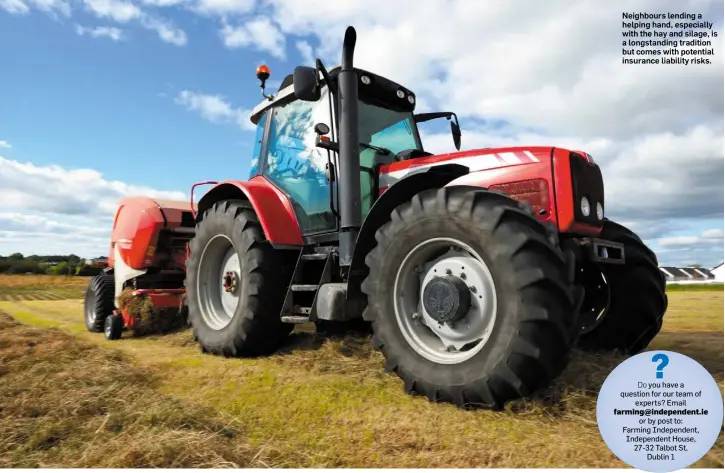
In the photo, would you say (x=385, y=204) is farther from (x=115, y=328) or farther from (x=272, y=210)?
(x=115, y=328)

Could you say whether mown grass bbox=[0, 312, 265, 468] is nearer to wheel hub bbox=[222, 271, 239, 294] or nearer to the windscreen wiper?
wheel hub bbox=[222, 271, 239, 294]

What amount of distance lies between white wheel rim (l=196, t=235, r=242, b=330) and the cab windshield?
181cm

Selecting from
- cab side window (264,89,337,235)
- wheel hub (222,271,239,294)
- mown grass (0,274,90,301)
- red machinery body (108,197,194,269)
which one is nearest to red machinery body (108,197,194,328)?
red machinery body (108,197,194,269)

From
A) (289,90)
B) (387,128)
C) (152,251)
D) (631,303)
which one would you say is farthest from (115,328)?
(631,303)

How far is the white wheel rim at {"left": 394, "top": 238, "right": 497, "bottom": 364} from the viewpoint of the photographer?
2.94m

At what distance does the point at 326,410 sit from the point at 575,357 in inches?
75.0

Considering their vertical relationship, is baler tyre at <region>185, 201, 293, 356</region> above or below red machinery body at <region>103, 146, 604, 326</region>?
below

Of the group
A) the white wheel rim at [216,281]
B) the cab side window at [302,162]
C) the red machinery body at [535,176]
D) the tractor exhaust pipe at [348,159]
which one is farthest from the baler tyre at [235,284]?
the red machinery body at [535,176]

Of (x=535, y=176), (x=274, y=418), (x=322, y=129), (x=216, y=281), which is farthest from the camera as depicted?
(x=216, y=281)

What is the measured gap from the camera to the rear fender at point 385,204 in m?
3.48

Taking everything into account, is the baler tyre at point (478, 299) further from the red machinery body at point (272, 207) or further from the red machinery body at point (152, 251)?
the red machinery body at point (152, 251)

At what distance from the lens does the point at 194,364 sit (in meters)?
4.25

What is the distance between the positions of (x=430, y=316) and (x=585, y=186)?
1.38 metres

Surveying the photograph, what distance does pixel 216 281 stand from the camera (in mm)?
5301
